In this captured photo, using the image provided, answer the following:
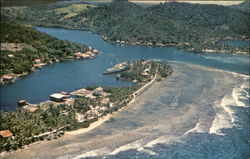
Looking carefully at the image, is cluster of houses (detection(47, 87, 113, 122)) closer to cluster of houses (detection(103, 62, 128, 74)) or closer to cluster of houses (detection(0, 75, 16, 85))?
cluster of houses (detection(0, 75, 16, 85))

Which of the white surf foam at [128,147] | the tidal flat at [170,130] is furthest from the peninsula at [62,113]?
the white surf foam at [128,147]

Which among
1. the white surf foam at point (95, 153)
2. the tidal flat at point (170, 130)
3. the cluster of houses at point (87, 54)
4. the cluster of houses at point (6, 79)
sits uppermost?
the cluster of houses at point (87, 54)

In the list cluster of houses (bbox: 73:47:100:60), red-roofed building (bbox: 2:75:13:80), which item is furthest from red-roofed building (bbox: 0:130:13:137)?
cluster of houses (bbox: 73:47:100:60)

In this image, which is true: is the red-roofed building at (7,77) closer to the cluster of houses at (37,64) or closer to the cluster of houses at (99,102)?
the cluster of houses at (37,64)

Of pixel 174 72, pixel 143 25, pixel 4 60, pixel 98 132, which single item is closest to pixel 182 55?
pixel 174 72

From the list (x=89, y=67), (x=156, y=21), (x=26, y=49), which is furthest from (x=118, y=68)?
(x=156, y=21)

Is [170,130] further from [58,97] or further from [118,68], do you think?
[118,68]
